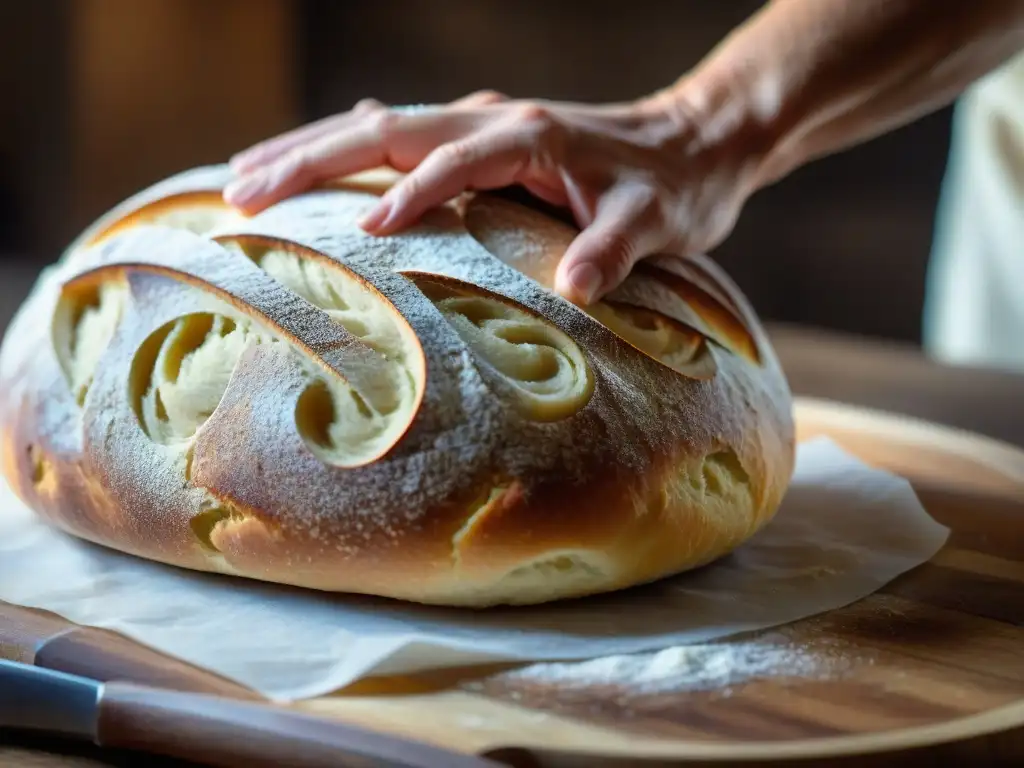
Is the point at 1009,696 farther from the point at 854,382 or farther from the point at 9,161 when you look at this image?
the point at 9,161

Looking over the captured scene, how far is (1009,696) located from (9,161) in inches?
129

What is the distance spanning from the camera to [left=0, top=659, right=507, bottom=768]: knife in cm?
71

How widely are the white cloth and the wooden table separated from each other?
0.13 metres

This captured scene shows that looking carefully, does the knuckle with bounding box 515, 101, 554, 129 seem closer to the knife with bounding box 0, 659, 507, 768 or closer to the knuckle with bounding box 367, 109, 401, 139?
the knuckle with bounding box 367, 109, 401, 139

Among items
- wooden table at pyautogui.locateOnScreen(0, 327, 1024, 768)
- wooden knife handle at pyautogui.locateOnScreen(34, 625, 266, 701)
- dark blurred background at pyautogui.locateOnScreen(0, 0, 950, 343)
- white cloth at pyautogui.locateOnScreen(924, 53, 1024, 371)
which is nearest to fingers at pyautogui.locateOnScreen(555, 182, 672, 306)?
wooden knife handle at pyautogui.locateOnScreen(34, 625, 266, 701)

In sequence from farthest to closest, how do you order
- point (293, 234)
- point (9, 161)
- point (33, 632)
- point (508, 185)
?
point (9, 161)
point (508, 185)
point (293, 234)
point (33, 632)

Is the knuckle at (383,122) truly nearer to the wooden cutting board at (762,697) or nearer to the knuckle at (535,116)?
the knuckle at (535,116)

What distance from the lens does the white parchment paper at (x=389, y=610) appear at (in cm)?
84

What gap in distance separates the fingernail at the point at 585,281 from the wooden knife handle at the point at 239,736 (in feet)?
1.37

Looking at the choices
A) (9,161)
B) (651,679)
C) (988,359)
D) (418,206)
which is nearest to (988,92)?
(988,359)

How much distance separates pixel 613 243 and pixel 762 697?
404 mm

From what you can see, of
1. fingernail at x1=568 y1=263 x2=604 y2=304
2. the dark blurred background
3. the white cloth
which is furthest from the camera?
the dark blurred background

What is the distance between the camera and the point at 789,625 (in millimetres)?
938

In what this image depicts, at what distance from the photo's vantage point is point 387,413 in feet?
3.02
